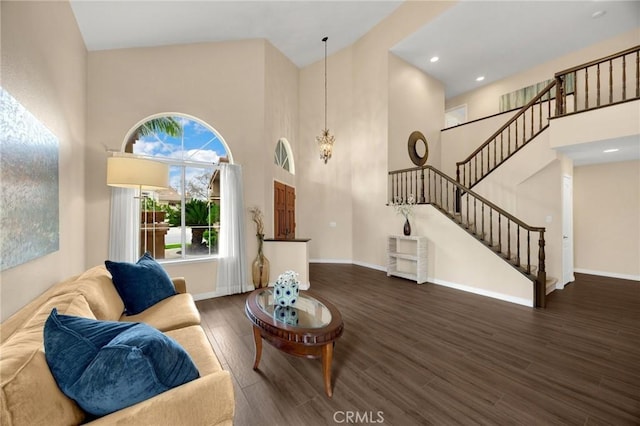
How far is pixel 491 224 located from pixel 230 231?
14.8ft

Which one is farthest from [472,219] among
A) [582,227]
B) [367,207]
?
[582,227]

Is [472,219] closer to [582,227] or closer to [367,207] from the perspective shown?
[367,207]

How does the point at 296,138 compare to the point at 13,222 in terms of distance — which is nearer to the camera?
the point at 13,222

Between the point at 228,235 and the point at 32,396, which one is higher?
the point at 228,235

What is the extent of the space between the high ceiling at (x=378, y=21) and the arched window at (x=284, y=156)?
202 cm

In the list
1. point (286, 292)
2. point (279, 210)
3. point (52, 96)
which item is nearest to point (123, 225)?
point (52, 96)

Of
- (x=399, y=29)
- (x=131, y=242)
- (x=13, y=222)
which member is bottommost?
(x=131, y=242)

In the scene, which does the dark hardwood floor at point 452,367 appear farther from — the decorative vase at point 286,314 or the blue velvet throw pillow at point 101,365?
the blue velvet throw pillow at point 101,365

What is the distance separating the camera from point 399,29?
5.54 metres

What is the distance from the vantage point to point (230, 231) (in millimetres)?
4168

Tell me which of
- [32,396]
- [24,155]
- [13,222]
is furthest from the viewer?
[24,155]

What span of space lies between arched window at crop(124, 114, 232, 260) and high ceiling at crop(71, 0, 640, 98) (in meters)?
1.18

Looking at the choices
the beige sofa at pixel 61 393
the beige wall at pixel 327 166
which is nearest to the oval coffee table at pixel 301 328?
the beige sofa at pixel 61 393

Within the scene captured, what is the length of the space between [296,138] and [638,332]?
6583 millimetres
